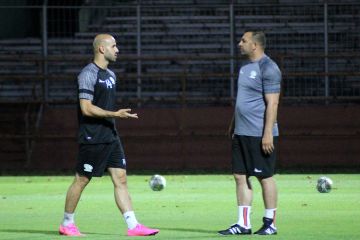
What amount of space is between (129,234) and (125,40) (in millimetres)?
18663

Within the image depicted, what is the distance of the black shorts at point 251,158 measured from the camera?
506 inches

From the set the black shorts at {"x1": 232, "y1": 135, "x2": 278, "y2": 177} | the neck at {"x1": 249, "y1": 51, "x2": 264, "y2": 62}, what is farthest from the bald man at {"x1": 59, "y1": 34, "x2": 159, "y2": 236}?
the neck at {"x1": 249, "y1": 51, "x2": 264, "y2": 62}

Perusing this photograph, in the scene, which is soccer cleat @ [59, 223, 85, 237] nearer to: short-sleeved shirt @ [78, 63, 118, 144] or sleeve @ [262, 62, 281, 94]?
short-sleeved shirt @ [78, 63, 118, 144]

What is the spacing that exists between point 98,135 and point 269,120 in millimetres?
1870

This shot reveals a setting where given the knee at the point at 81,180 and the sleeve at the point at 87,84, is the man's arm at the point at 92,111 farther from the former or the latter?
the knee at the point at 81,180

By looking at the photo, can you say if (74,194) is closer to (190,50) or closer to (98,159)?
(98,159)

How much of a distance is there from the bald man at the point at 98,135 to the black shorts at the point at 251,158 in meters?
1.16

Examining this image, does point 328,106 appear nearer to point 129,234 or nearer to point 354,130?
point 354,130

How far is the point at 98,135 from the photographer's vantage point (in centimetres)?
1320

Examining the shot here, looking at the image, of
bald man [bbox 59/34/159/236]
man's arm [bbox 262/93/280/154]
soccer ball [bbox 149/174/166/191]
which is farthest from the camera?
soccer ball [bbox 149/174/166/191]

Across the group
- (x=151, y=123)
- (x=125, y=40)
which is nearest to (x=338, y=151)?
(x=151, y=123)

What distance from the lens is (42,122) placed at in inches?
1156

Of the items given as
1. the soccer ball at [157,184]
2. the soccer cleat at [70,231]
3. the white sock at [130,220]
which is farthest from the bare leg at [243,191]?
the soccer ball at [157,184]

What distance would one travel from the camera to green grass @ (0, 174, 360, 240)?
1361 centimetres
